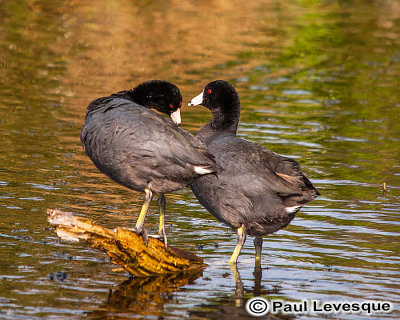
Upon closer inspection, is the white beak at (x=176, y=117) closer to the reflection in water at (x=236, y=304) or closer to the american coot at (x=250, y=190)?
the american coot at (x=250, y=190)

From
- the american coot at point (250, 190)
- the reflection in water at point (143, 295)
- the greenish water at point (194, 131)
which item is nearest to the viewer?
the reflection in water at point (143, 295)

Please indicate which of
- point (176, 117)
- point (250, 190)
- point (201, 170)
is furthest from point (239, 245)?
point (176, 117)

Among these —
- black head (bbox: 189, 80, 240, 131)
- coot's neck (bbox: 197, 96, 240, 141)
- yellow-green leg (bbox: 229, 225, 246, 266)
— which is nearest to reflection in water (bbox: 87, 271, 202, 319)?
yellow-green leg (bbox: 229, 225, 246, 266)

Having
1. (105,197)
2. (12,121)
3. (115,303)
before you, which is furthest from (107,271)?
(12,121)

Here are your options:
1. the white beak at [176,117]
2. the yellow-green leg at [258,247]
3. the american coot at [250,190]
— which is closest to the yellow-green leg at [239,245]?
the american coot at [250,190]

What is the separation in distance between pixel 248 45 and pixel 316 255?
47.2 ft

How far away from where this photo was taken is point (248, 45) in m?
21.5

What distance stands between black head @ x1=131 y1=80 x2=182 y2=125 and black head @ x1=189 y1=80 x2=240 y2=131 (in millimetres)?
719

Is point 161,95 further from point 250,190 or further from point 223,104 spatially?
point 250,190

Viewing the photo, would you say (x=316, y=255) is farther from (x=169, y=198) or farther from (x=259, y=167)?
(x=169, y=198)

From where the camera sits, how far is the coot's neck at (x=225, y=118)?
820 cm
